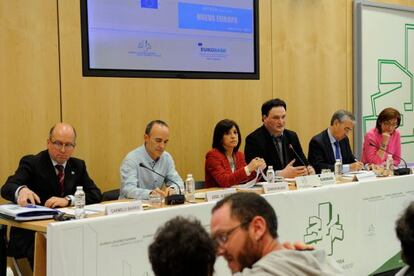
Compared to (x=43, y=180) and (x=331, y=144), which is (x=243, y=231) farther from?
(x=331, y=144)

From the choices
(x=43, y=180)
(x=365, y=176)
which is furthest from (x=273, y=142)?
(x=43, y=180)

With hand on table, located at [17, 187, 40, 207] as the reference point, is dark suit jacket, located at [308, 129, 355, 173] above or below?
above

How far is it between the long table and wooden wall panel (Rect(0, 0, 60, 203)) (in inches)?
66.5

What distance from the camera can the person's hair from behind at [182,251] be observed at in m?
1.26

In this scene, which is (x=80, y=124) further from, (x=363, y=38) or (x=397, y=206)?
(x=363, y=38)

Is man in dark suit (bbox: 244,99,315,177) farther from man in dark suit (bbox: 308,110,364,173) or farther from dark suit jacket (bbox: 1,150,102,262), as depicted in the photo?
dark suit jacket (bbox: 1,150,102,262)

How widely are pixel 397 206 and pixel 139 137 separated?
209cm

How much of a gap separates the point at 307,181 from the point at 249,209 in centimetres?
228

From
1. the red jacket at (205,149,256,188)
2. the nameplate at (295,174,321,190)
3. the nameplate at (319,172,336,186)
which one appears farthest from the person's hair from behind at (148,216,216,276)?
the red jacket at (205,149,256,188)

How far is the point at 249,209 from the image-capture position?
1.64 meters

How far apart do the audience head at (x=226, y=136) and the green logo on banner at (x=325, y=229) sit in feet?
3.04

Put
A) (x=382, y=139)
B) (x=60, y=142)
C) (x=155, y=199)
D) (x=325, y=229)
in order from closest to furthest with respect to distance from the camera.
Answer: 1. (x=155, y=199)
2. (x=60, y=142)
3. (x=325, y=229)
4. (x=382, y=139)

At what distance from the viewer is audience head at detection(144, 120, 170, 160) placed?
3.96 metres

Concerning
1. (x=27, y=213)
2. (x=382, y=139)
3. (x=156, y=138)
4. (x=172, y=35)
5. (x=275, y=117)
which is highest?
(x=172, y=35)
